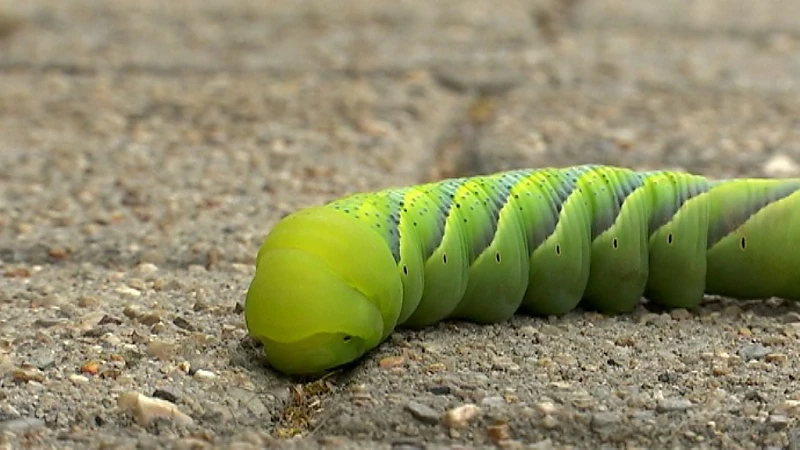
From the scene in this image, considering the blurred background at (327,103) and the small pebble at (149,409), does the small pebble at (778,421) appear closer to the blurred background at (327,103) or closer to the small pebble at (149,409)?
the small pebble at (149,409)

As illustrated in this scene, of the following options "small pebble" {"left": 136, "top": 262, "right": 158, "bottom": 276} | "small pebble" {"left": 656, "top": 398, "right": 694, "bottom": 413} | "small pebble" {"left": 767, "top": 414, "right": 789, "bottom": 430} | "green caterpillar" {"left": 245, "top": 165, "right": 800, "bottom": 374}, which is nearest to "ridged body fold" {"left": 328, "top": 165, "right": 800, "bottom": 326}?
"green caterpillar" {"left": 245, "top": 165, "right": 800, "bottom": 374}

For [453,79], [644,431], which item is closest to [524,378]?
[644,431]

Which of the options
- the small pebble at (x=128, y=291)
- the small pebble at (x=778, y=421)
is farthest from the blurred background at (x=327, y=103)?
the small pebble at (x=778, y=421)

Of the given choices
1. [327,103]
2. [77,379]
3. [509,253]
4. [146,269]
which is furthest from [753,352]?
[327,103]

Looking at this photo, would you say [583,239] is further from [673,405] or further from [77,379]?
[77,379]

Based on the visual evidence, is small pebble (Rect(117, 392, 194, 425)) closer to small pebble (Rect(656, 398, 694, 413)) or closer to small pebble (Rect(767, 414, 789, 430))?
small pebble (Rect(656, 398, 694, 413))
